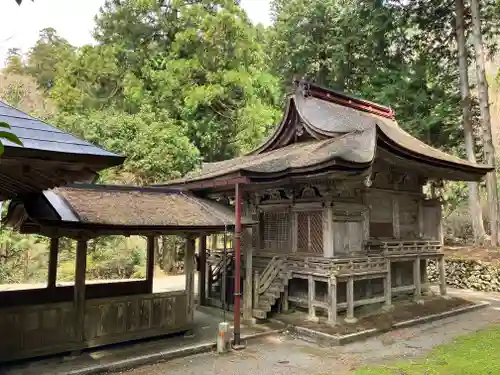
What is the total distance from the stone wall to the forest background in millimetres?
2996

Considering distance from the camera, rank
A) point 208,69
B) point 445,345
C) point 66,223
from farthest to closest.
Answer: point 208,69 < point 445,345 < point 66,223

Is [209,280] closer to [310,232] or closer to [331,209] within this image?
[310,232]

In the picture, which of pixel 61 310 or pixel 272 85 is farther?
pixel 272 85

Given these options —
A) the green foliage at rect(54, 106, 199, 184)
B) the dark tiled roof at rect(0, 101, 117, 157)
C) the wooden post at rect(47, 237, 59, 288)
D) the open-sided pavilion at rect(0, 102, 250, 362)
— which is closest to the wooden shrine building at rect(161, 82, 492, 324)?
the open-sided pavilion at rect(0, 102, 250, 362)

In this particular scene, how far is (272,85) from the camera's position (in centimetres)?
3025

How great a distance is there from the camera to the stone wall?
18.0 meters

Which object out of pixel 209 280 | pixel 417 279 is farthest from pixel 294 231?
pixel 417 279

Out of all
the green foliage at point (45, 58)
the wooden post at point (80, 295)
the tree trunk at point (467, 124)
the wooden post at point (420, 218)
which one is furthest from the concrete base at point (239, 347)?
the green foliage at point (45, 58)

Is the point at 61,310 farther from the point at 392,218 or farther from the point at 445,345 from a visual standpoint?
the point at 392,218

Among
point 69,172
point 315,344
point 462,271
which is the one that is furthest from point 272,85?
point 69,172

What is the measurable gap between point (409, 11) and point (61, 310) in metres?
24.8

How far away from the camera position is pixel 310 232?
12.6m

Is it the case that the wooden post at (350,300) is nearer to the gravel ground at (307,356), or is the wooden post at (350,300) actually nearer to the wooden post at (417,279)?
the gravel ground at (307,356)

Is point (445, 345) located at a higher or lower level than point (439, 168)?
lower
